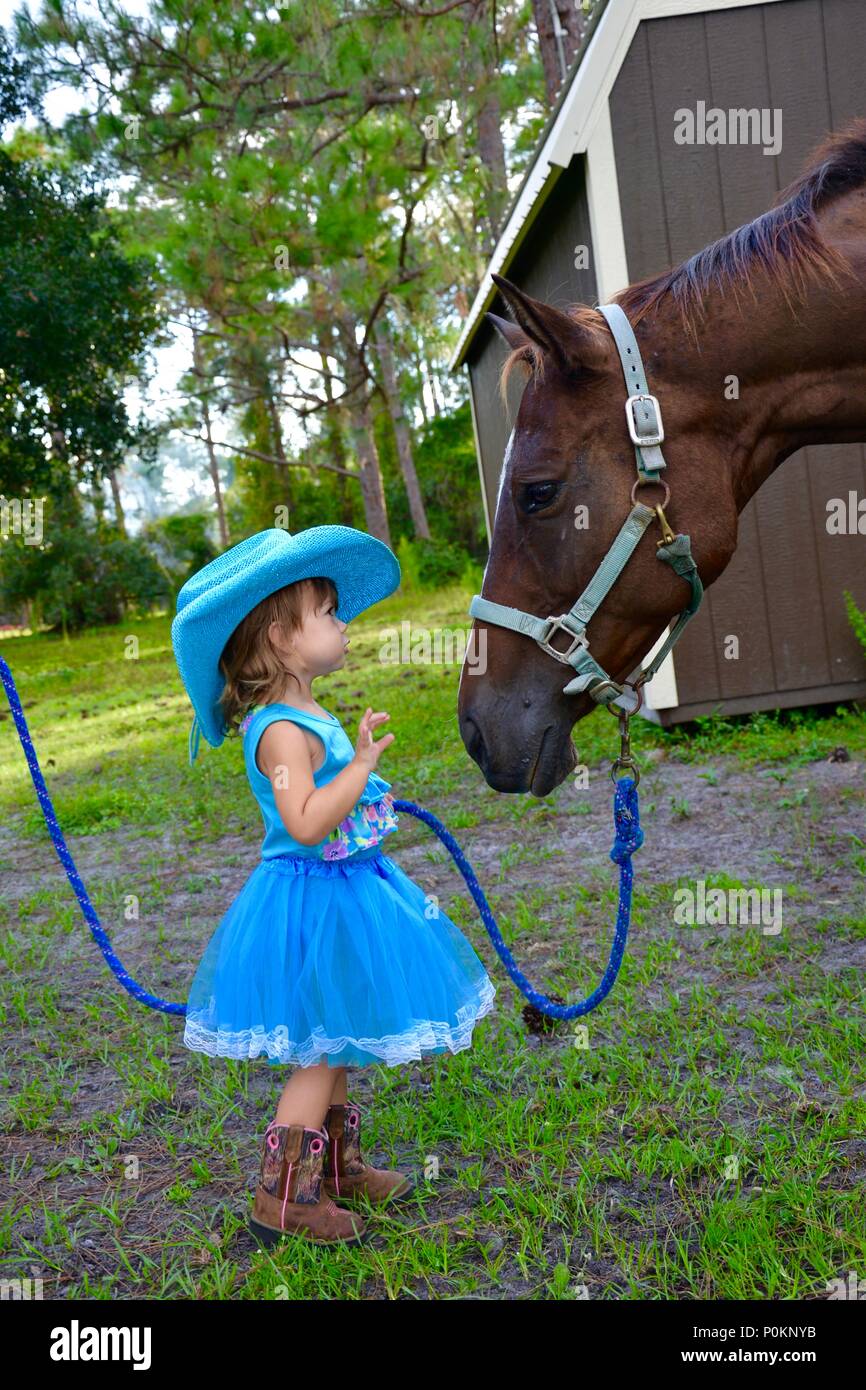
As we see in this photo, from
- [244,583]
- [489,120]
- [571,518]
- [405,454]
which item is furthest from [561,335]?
[405,454]

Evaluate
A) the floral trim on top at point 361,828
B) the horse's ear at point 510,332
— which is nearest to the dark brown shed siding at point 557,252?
the horse's ear at point 510,332

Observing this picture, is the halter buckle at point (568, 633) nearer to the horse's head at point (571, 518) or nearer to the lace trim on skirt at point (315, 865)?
the horse's head at point (571, 518)

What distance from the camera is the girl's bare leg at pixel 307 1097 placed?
2088 mm

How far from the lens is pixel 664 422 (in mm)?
2119

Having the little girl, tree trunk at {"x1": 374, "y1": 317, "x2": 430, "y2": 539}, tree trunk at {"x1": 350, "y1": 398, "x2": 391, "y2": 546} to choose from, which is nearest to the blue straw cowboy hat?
the little girl

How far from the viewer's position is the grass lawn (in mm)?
1993

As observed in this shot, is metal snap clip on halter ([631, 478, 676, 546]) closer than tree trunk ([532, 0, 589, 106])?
Yes

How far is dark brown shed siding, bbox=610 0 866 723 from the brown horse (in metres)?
3.57

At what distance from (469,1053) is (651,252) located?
4.50m

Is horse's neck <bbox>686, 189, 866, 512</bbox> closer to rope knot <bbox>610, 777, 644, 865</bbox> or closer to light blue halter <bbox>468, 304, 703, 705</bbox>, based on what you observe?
light blue halter <bbox>468, 304, 703, 705</bbox>

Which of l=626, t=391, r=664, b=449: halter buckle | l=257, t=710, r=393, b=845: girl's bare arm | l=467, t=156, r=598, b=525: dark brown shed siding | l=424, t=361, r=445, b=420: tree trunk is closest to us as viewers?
l=257, t=710, r=393, b=845: girl's bare arm

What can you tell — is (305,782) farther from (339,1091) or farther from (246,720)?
(339,1091)
